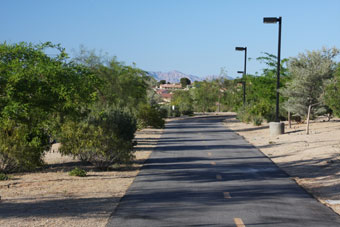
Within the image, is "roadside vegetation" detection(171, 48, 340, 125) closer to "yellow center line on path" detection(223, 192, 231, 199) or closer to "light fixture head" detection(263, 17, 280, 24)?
"light fixture head" detection(263, 17, 280, 24)

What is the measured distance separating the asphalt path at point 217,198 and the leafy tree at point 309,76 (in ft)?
59.0

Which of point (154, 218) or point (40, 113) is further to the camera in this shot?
point (40, 113)

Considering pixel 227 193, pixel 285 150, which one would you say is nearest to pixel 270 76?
pixel 285 150

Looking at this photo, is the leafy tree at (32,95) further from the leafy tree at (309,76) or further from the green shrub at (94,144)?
the leafy tree at (309,76)

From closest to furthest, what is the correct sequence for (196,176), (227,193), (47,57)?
(227,193)
(196,176)
(47,57)

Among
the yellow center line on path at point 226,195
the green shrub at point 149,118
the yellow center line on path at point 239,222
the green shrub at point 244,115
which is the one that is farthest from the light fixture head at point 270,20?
the yellow center line on path at point 239,222

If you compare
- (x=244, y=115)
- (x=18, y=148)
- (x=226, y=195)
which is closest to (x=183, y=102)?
(x=244, y=115)

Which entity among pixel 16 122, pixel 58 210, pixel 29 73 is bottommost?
pixel 58 210

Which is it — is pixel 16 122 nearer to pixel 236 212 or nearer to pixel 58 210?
pixel 58 210

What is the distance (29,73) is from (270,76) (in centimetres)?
3234

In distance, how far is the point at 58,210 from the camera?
1105 centimetres

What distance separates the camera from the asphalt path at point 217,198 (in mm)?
9906

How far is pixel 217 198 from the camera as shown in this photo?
1245 cm

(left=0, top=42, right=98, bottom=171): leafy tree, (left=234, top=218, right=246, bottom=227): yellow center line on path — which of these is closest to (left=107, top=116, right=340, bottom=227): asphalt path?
(left=234, top=218, right=246, bottom=227): yellow center line on path
